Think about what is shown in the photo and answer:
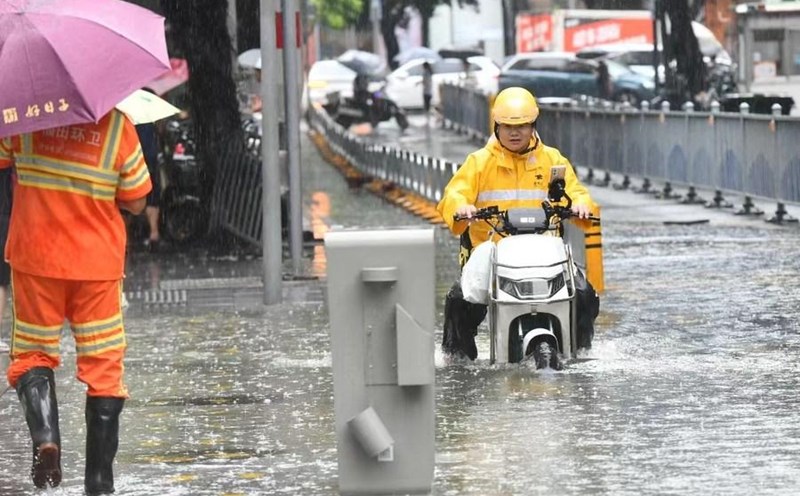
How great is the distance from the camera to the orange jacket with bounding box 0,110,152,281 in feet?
24.6

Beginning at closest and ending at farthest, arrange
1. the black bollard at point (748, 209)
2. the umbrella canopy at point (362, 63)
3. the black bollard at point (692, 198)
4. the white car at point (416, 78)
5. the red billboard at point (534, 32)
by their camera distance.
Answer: the black bollard at point (748, 209) → the black bollard at point (692, 198) → the white car at point (416, 78) → the umbrella canopy at point (362, 63) → the red billboard at point (534, 32)

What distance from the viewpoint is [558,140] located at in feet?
95.3

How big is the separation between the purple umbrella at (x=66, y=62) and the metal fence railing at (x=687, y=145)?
12762 mm

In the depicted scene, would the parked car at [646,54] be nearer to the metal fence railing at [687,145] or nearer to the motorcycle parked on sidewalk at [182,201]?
the metal fence railing at [687,145]

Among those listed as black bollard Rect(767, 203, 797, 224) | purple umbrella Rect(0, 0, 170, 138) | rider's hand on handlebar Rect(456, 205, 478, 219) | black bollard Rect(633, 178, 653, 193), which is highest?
purple umbrella Rect(0, 0, 170, 138)

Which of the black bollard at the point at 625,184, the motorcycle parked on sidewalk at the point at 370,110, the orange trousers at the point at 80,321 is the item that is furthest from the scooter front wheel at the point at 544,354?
the motorcycle parked on sidewalk at the point at 370,110

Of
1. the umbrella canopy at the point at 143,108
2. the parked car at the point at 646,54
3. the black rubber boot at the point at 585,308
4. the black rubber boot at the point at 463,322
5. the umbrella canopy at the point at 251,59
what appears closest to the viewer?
the umbrella canopy at the point at 143,108

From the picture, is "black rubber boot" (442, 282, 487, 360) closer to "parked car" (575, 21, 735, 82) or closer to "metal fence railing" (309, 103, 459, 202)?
"metal fence railing" (309, 103, 459, 202)

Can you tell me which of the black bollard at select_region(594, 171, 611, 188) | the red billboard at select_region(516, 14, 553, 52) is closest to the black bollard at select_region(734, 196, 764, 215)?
the black bollard at select_region(594, 171, 611, 188)

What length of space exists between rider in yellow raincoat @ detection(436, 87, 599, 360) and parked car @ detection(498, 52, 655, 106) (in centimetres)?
3436

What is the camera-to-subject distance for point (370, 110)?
4488cm

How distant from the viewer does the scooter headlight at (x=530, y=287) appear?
10.6 m

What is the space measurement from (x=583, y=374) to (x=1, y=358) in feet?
12.6

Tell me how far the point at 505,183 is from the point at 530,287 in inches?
29.8
